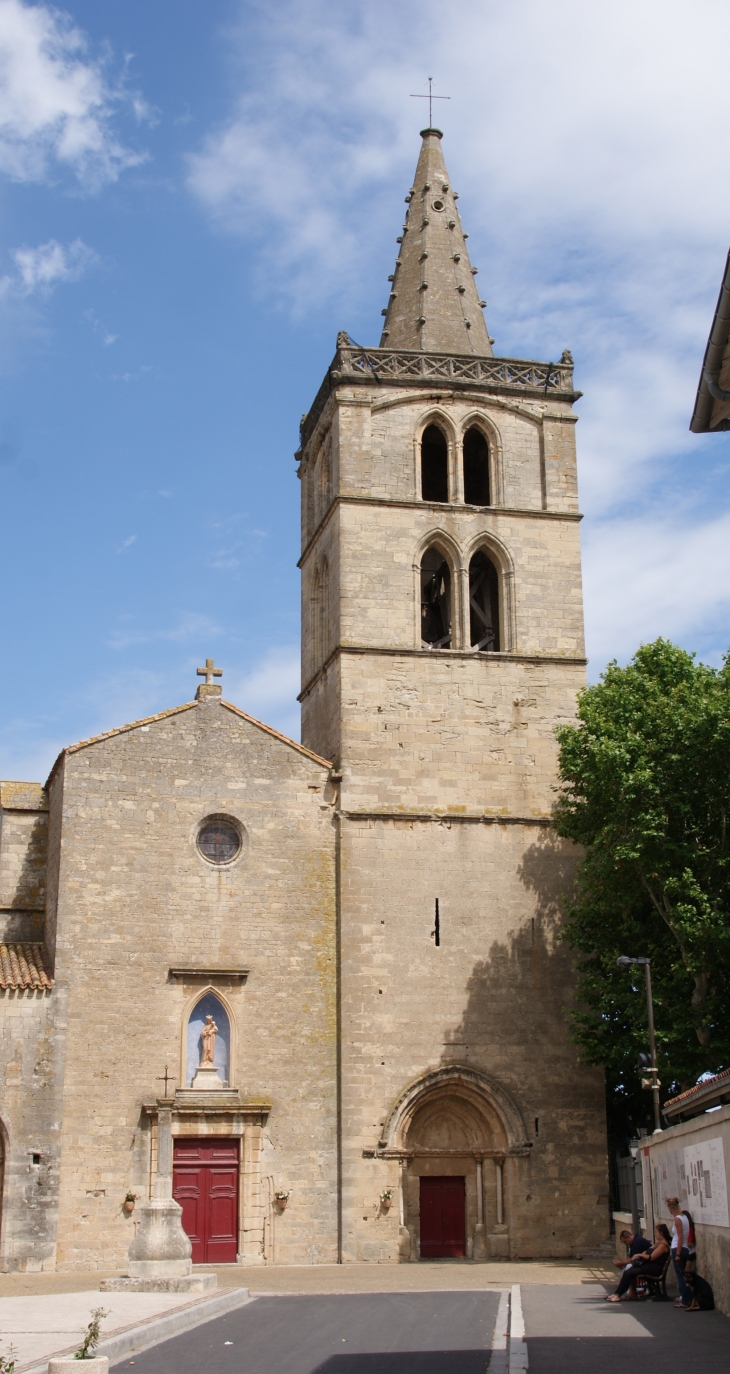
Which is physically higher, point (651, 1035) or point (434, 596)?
point (434, 596)

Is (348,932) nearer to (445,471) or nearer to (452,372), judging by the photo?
(445,471)

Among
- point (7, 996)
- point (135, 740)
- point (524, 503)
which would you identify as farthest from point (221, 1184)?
point (524, 503)

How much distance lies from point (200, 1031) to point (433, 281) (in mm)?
16171

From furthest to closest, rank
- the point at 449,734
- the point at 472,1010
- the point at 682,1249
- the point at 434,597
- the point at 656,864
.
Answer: the point at 434,597 < the point at 449,734 < the point at 472,1010 < the point at 656,864 < the point at 682,1249

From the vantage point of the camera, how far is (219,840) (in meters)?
24.7

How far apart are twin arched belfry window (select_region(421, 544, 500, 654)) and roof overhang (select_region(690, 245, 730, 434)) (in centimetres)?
1697

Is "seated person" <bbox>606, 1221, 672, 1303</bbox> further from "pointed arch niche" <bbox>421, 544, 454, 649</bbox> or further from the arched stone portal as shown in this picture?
"pointed arch niche" <bbox>421, 544, 454, 649</bbox>

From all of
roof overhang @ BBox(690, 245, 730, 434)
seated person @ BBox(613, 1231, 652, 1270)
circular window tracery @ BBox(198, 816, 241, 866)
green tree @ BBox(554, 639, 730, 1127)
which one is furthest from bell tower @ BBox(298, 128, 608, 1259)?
roof overhang @ BBox(690, 245, 730, 434)

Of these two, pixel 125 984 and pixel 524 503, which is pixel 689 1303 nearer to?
pixel 125 984

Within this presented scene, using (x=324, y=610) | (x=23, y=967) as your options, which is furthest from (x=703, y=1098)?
(x=324, y=610)

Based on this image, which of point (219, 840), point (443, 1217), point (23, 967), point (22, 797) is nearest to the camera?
point (23, 967)

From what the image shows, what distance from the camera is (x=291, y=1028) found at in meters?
23.7

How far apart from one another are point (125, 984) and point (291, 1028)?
9.41 ft

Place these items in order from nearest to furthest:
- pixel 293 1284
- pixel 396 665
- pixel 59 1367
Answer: pixel 59 1367
pixel 293 1284
pixel 396 665
